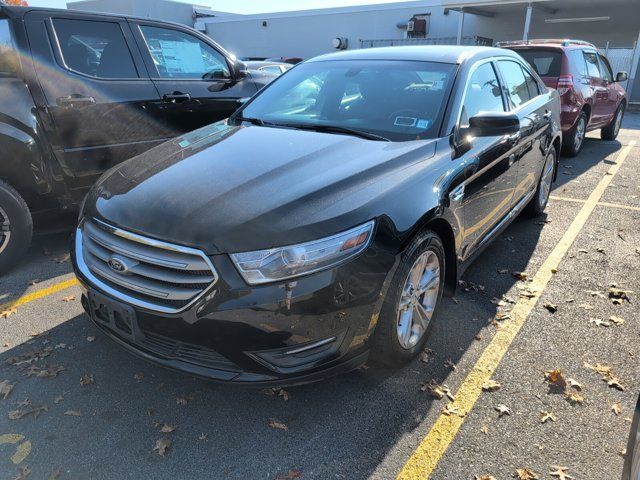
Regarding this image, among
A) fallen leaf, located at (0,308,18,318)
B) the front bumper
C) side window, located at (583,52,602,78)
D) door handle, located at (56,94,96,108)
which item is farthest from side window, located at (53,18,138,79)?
side window, located at (583,52,602,78)

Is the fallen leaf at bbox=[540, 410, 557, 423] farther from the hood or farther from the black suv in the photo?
the black suv

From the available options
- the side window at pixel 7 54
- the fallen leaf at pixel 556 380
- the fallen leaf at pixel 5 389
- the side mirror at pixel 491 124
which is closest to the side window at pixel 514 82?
the side mirror at pixel 491 124

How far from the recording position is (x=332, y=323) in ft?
7.29

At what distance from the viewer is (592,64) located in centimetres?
877

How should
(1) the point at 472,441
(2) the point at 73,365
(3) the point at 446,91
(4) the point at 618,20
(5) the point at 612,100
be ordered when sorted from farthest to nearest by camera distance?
1. (4) the point at 618,20
2. (5) the point at 612,100
3. (3) the point at 446,91
4. (2) the point at 73,365
5. (1) the point at 472,441

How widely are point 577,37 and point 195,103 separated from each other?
24.7m

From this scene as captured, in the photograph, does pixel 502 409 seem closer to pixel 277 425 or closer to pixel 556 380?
pixel 556 380

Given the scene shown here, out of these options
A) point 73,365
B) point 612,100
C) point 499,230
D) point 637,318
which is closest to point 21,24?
point 73,365

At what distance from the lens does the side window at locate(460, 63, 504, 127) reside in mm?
3328

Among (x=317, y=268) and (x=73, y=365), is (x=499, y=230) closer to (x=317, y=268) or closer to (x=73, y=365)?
(x=317, y=268)

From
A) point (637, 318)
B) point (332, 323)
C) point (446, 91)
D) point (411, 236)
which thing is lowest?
point (637, 318)

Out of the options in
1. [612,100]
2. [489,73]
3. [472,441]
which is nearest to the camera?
[472,441]

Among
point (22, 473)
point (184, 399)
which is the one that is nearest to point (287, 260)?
point (184, 399)

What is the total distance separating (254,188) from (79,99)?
2685 millimetres
